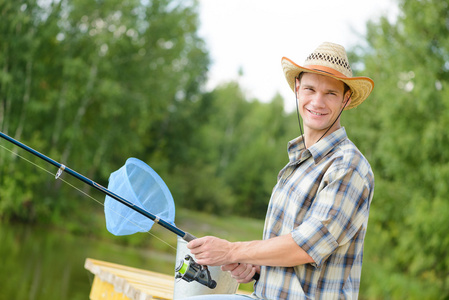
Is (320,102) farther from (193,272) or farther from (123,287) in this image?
(123,287)

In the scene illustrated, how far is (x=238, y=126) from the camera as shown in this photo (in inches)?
1340

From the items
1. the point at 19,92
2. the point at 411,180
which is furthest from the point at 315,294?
the point at 19,92

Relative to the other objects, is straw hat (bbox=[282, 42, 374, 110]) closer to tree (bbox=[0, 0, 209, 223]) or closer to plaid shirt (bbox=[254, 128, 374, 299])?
plaid shirt (bbox=[254, 128, 374, 299])

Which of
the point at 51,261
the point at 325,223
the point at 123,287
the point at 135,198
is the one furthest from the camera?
the point at 51,261

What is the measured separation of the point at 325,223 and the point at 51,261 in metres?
8.21

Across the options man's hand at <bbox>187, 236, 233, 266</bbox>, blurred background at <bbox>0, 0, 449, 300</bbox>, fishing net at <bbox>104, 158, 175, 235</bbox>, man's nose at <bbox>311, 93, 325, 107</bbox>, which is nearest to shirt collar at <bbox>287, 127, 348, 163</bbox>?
man's nose at <bbox>311, 93, 325, 107</bbox>

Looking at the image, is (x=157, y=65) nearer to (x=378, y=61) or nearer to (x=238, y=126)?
(x=378, y=61)

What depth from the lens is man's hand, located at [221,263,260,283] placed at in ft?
7.38

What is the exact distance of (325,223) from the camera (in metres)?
1.88

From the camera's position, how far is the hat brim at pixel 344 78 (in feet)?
7.04

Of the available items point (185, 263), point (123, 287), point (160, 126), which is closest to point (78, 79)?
point (160, 126)

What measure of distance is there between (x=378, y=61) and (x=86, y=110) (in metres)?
7.72

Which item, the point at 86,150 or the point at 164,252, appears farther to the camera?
the point at 86,150

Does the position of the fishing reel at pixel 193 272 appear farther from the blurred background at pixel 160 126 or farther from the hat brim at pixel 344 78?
the blurred background at pixel 160 126
